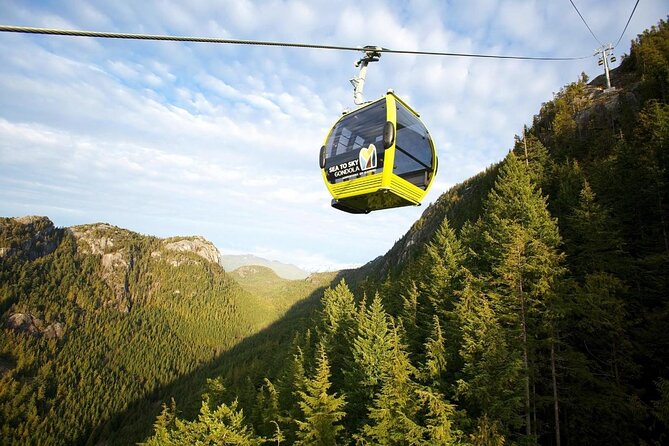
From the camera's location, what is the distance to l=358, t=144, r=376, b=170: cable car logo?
27.6ft

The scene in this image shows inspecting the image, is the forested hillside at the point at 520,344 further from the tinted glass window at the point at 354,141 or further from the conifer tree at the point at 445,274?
the tinted glass window at the point at 354,141

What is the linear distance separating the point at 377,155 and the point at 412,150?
1076 millimetres

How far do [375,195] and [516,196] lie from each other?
23.1m

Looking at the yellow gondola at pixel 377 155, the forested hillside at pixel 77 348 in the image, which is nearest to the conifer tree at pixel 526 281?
the yellow gondola at pixel 377 155

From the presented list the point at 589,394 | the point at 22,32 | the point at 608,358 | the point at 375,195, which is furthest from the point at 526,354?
the point at 22,32

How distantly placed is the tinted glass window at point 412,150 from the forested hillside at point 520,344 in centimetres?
985

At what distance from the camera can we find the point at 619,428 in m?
15.2

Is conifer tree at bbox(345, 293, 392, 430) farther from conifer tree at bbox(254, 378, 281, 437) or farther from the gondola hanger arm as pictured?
the gondola hanger arm

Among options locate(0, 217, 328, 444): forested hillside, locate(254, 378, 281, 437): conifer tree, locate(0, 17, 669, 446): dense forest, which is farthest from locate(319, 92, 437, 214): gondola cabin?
locate(0, 217, 328, 444): forested hillside

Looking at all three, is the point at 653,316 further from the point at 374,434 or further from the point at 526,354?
the point at 374,434

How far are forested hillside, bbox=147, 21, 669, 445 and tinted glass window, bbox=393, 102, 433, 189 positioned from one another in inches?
388

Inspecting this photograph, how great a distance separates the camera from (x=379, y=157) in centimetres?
826

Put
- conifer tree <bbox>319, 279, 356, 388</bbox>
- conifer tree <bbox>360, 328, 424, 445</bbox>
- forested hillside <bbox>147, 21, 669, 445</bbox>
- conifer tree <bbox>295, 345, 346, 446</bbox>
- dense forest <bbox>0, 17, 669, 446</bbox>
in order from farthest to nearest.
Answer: conifer tree <bbox>319, 279, 356, 388</bbox> → conifer tree <bbox>295, 345, 346, 446</bbox> → conifer tree <bbox>360, 328, 424, 445</bbox> → dense forest <bbox>0, 17, 669, 446</bbox> → forested hillside <bbox>147, 21, 669, 445</bbox>

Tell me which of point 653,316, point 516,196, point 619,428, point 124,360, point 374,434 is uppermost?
point 516,196
